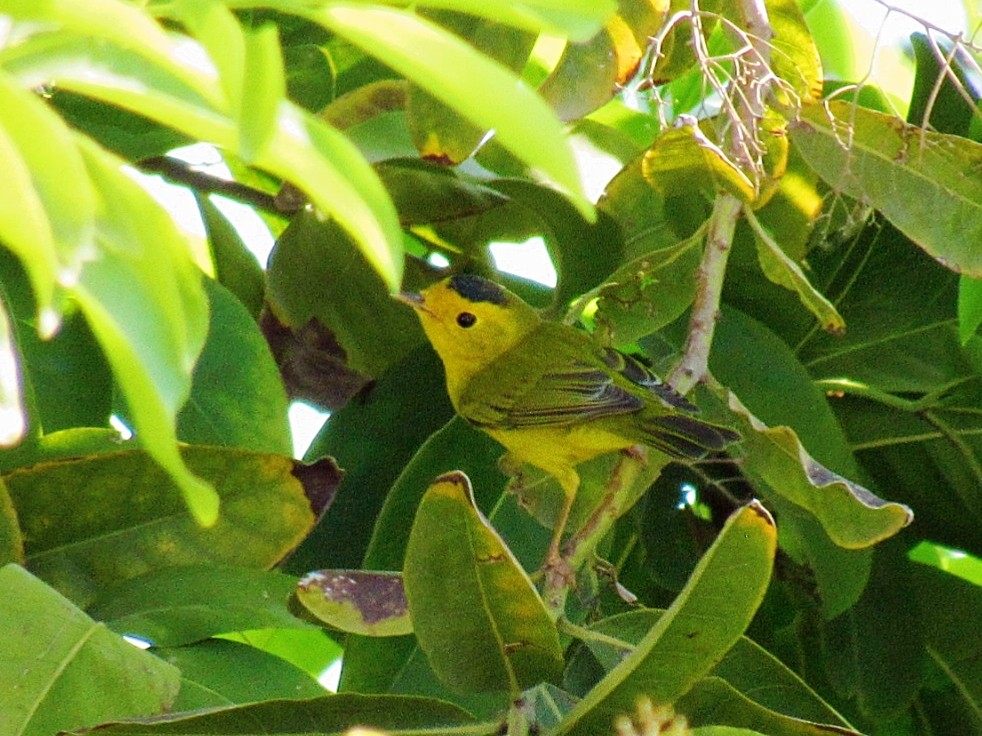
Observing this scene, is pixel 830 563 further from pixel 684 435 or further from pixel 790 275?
pixel 790 275

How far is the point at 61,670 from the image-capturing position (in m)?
1.00

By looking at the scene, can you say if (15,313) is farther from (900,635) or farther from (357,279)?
(900,635)

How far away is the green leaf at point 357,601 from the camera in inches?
38.7

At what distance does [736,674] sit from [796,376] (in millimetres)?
452

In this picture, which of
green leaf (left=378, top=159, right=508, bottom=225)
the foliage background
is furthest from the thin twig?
green leaf (left=378, top=159, right=508, bottom=225)

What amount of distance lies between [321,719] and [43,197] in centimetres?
67

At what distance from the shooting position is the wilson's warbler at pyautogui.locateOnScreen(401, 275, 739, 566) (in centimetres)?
156

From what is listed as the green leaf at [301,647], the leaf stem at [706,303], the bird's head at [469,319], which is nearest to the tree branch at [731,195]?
the leaf stem at [706,303]

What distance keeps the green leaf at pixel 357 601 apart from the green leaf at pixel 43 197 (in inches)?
24.6

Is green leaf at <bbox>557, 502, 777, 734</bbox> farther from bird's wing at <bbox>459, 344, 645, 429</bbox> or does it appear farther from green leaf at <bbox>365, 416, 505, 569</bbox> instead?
bird's wing at <bbox>459, 344, 645, 429</bbox>

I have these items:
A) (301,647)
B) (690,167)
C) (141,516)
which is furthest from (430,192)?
(301,647)

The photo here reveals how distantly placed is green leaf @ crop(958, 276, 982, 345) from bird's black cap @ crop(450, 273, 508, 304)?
0.60 m

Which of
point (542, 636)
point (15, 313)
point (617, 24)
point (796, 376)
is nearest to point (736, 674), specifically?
point (542, 636)

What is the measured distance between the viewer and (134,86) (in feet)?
1.36
